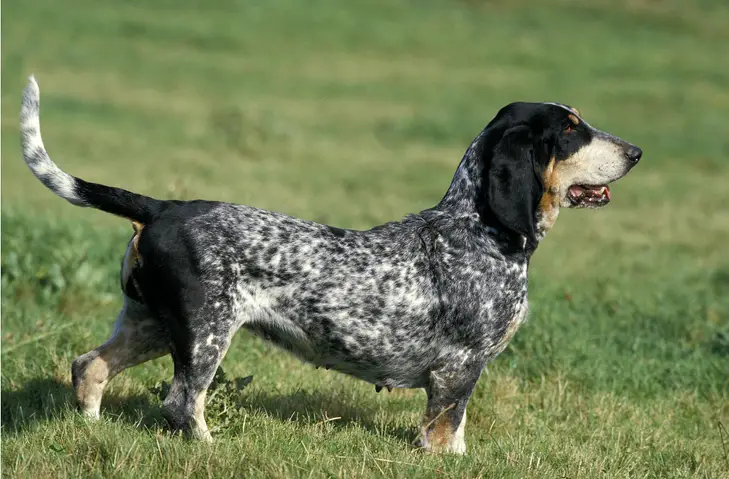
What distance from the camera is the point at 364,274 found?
569cm

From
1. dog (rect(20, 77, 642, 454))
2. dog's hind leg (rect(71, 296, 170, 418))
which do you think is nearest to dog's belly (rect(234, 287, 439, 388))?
dog (rect(20, 77, 642, 454))

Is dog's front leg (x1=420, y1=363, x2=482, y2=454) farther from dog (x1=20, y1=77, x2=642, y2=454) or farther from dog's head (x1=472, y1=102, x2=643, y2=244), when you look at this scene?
dog's head (x1=472, y1=102, x2=643, y2=244)

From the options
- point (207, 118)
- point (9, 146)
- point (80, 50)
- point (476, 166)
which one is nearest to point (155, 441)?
point (476, 166)

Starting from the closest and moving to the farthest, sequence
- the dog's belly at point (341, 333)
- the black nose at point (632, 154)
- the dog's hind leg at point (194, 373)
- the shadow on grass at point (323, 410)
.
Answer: the dog's hind leg at point (194, 373) < the dog's belly at point (341, 333) < the black nose at point (632, 154) < the shadow on grass at point (323, 410)

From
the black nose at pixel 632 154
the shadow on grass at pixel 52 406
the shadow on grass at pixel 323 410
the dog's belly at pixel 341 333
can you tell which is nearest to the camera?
the dog's belly at pixel 341 333

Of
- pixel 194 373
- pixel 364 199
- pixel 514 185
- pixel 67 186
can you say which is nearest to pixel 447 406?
pixel 514 185

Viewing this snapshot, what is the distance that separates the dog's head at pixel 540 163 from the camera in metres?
5.78

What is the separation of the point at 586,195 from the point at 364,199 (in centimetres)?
969

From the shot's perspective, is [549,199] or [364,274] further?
[549,199]

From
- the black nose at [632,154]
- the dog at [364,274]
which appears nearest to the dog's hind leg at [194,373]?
the dog at [364,274]

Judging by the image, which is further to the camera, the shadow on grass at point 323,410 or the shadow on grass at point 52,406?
the shadow on grass at point 323,410

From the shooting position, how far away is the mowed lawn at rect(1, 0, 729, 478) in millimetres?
5789

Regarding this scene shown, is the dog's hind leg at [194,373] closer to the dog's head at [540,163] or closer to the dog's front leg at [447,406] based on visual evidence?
the dog's front leg at [447,406]

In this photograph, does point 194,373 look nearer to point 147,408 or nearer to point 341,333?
point 341,333
